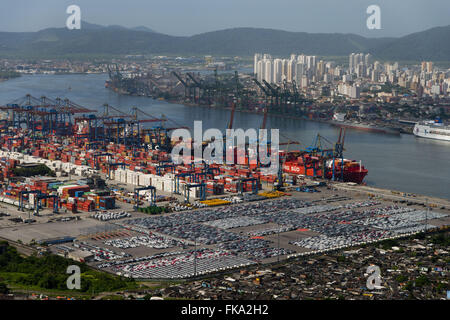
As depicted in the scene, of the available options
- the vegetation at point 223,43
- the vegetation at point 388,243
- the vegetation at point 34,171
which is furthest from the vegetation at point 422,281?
the vegetation at point 223,43

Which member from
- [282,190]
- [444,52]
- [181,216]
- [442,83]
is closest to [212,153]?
[282,190]

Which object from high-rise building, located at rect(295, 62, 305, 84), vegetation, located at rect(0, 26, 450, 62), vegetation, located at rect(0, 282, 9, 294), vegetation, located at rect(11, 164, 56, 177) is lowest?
vegetation, located at rect(11, 164, 56, 177)

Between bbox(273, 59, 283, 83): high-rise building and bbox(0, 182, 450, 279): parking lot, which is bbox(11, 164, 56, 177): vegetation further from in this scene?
bbox(273, 59, 283, 83): high-rise building

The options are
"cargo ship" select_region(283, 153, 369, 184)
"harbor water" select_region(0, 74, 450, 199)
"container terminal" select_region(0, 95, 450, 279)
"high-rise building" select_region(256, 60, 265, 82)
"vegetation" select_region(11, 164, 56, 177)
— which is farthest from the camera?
"high-rise building" select_region(256, 60, 265, 82)

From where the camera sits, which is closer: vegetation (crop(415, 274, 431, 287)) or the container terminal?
vegetation (crop(415, 274, 431, 287))

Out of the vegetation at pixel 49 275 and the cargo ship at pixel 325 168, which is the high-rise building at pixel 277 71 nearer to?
the cargo ship at pixel 325 168

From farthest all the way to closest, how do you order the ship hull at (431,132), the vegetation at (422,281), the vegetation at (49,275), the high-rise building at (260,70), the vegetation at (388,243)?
the high-rise building at (260,70) < the ship hull at (431,132) < the vegetation at (388,243) < the vegetation at (422,281) < the vegetation at (49,275)

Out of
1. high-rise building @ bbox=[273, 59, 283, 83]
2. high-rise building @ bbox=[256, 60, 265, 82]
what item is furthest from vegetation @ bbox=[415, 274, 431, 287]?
high-rise building @ bbox=[256, 60, 265, 82]
